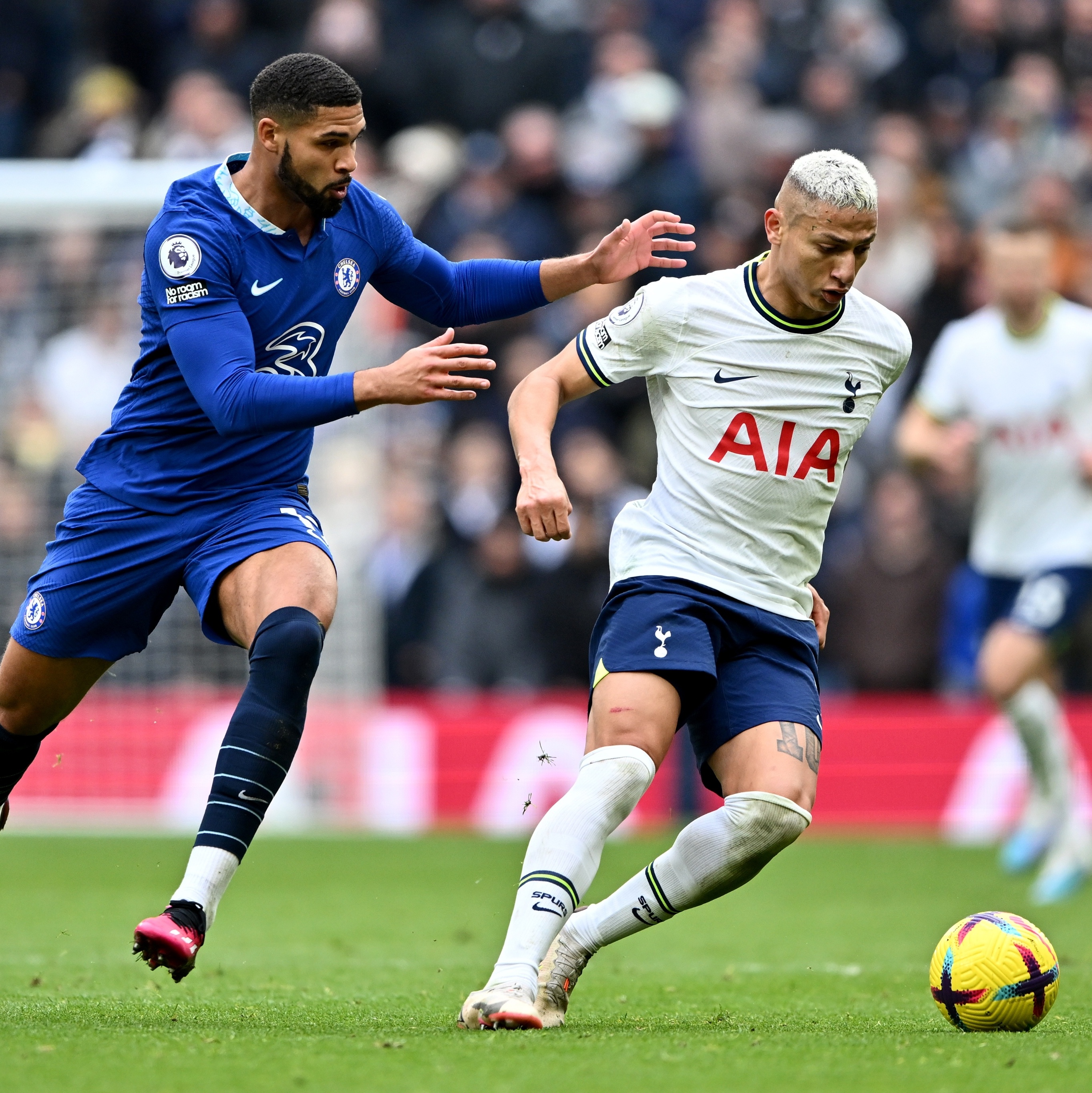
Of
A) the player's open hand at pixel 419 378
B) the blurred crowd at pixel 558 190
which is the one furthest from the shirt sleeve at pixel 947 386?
the player's open hand at pixel 419 378

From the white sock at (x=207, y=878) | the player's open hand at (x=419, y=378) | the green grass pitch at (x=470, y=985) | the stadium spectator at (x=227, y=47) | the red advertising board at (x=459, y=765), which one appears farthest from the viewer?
the stadium spectator at (x=227, y=47)

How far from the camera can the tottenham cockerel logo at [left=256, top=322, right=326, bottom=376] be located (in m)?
5.75

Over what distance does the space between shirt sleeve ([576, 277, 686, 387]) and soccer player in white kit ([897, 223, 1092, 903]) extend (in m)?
4.27

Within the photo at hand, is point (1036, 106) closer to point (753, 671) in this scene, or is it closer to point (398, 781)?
point (398, 781)

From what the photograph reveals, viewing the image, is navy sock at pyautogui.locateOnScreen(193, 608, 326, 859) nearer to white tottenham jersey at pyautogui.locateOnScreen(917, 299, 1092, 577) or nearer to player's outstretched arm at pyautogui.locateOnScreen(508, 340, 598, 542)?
player's outstretched arm at pyautogui.locateOnScreen(508, 340, 598, 542)

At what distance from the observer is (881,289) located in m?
14.5

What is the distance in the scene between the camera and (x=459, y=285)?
6.27m

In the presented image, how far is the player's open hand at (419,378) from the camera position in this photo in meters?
4.99

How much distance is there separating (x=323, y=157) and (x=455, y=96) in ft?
35.4

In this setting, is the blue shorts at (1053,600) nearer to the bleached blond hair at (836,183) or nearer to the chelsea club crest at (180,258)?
the bleached blond hair at (836,183)

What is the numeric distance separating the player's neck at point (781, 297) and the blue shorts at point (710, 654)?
33.1 inches

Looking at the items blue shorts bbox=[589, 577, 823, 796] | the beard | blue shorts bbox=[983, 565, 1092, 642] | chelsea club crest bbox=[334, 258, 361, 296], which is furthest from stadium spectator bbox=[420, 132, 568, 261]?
blue shorts bbox=[589, 577, 823, 796]

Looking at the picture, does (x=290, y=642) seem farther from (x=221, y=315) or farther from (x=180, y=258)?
(x=180, y=258)

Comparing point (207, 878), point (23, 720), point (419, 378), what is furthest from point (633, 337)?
point (23, 720)
